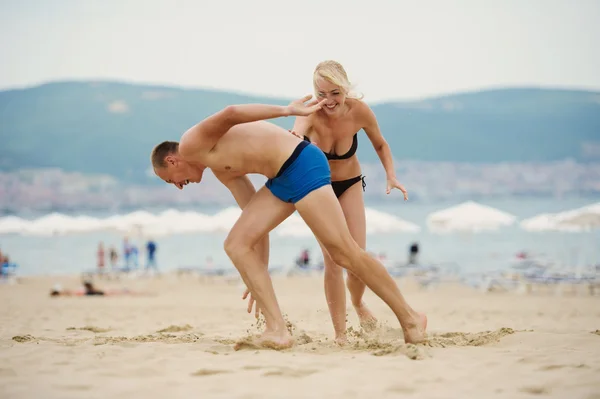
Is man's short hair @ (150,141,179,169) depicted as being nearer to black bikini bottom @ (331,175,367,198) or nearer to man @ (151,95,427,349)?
man @ (151,95,427,349)

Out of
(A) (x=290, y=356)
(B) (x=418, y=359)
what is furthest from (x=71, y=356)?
(B) (x=418, y=359)

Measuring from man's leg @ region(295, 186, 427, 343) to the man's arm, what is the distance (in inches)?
21.4

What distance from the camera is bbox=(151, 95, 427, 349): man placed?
16.0ft

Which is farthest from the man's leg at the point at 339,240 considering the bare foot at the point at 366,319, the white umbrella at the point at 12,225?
the white umbrella at the point at 12,225

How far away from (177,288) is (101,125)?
123 meters

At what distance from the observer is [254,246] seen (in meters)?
5.11

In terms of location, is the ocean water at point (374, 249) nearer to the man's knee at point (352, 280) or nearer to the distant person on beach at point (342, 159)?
the man's knee at point (352, 280)

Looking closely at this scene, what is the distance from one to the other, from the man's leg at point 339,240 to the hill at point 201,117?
381 feet

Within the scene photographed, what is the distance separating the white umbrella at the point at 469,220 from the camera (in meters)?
27.0

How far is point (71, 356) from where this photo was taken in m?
4.59

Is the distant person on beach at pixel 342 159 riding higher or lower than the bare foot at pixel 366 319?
higher

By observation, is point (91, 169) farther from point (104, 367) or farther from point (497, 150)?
point (104, 367)

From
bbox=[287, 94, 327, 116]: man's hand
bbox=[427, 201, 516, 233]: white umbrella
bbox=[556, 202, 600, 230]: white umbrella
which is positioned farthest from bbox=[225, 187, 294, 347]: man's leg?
bbox=[427, 201, 516, 233]: white umbrella

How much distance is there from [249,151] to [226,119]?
290mm
